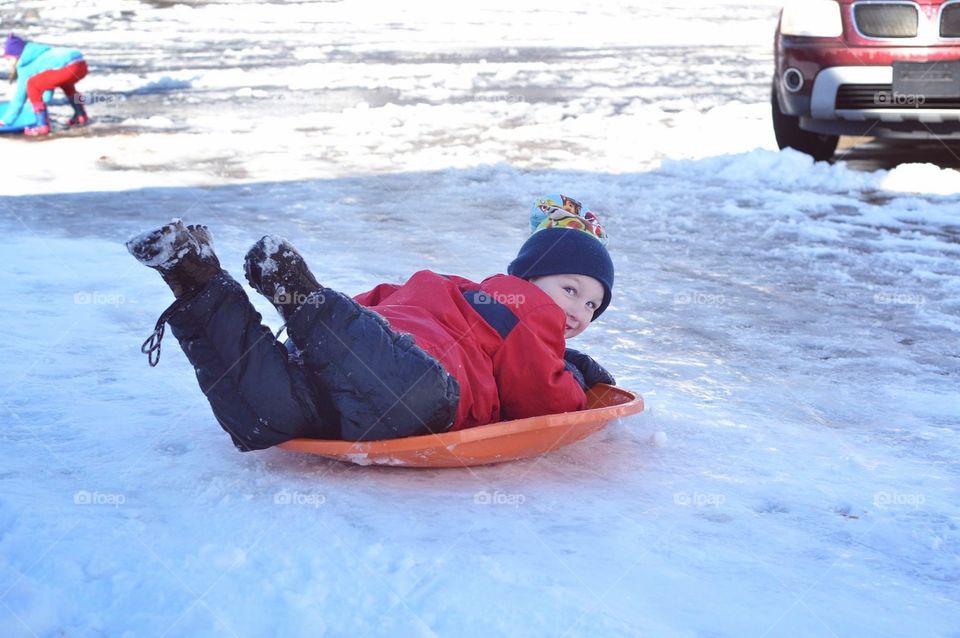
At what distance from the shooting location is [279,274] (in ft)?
8.21

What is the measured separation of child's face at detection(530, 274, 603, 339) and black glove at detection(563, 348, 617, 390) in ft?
0.56

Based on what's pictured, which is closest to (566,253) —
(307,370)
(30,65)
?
(307,370)

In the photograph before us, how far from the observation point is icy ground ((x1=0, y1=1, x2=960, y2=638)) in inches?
81.5

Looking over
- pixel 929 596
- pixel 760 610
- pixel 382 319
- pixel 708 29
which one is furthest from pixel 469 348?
pixel 708 29

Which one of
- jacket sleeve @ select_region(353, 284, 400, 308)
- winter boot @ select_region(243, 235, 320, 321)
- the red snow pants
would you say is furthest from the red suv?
the red snow pants

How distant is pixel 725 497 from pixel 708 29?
1668 centimetres

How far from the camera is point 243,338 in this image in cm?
253

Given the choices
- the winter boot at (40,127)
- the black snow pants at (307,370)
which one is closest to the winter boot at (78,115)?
the winter boot at (40,127)

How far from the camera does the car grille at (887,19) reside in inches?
255

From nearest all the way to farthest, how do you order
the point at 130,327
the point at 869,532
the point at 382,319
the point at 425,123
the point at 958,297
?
the point at 869,532 → the point at 382,319 → the point at 130,327 → the point at 958,297 → the point at 425,123

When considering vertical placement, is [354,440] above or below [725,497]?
above

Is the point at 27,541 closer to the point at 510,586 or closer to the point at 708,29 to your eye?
the point at 510,586

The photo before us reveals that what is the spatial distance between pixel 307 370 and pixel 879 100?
16.1 feet

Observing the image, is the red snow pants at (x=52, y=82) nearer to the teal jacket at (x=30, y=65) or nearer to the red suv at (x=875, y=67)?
the teal jacket at (x=30, y=65)
